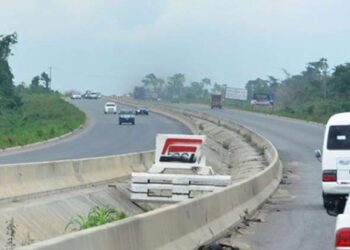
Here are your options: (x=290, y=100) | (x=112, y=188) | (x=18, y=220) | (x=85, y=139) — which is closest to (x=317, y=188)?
(x=112, y=188)

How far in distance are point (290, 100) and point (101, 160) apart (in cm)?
13395

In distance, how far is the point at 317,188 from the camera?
1177 inches

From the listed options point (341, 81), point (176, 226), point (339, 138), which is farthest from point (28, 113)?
point (176, 226)

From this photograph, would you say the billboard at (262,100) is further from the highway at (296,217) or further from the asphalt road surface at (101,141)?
the highway at (296,217)

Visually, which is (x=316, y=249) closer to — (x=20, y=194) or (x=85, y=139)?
(x=20, y=194)

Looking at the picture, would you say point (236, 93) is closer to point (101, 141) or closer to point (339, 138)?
point (101, 141)

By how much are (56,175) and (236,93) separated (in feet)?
521

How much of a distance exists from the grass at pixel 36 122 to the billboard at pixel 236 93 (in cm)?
5196

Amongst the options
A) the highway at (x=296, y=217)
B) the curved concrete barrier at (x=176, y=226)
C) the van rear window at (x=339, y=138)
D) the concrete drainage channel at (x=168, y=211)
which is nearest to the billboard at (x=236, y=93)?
the concrete drainage channel at (x=168, y=211)

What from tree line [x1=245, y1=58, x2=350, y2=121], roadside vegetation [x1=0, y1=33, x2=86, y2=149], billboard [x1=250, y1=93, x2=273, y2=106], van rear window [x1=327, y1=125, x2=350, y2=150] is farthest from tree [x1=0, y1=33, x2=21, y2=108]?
van rear window [x1=327, y1=125, x2=350, y2=150]

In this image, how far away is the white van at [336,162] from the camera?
21.4m

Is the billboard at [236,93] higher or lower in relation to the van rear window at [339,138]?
lower

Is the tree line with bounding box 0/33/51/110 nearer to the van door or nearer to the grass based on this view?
the grass

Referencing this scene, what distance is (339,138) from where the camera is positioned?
21.9 metres
